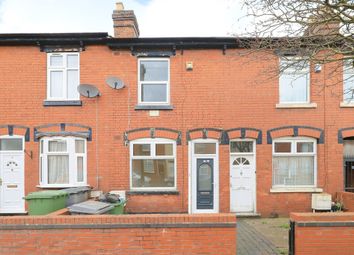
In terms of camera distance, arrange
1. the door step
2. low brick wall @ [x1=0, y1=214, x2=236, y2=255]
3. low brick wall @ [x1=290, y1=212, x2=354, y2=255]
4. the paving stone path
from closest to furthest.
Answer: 1. low brick wall @ [x1=0, y1=214, x2=236, y2=255]
2. low brick wall @ [x1=290, y1=212, x2=354, y2=255]
3. the paving stone path
4. the door step

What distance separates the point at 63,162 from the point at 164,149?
354cm

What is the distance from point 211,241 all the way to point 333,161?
7224 millimetres

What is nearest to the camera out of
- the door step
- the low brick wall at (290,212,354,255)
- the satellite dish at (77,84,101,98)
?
the low brick wall at (290,212,354,255)

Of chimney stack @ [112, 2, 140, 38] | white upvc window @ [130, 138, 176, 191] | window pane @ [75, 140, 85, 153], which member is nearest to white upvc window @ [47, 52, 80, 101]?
window pane @ [75, 140, 85, 153]

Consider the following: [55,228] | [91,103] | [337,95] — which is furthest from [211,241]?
[337,95]

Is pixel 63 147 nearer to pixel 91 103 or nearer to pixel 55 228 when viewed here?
pixel 91 103

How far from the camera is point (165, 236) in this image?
604cm

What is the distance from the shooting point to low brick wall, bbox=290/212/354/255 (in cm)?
635

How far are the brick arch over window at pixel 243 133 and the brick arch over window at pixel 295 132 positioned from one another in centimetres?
35

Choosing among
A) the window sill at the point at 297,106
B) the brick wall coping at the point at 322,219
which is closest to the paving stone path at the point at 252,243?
the brick wall coping at the point at 322,219

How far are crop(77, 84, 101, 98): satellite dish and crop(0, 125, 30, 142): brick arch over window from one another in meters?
2.29

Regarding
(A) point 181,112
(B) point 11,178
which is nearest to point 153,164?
(A) point 181,112

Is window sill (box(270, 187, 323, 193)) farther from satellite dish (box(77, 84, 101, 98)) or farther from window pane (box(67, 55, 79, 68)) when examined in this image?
window pane (box(67, 55, 79, 68))

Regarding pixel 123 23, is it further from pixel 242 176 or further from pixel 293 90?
pixel 242 176
